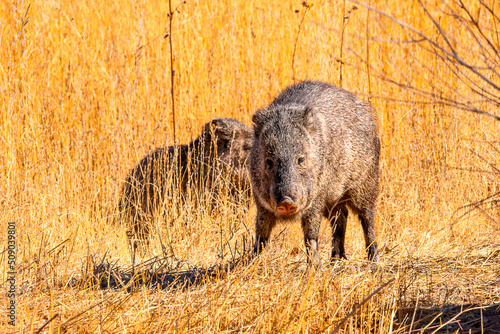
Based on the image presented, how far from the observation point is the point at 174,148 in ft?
17.2

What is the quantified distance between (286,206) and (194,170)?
7.36 feet

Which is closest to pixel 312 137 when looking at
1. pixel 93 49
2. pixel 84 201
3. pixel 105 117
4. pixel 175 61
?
pixel 84 201

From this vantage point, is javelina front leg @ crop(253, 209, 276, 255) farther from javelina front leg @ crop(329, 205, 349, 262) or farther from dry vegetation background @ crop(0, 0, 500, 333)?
javelina front leg @ crop(329, 205, 349, 262)

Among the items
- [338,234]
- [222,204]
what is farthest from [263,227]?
[222,204]

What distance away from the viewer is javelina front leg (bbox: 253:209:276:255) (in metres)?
3.68

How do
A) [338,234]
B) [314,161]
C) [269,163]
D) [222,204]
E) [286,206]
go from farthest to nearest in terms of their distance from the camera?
[222,204]
[338,234]
[314,161]
[269,163]
[286,206]

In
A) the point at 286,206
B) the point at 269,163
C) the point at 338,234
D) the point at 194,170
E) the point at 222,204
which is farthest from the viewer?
the point at 194,170

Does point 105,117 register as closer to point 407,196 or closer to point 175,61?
point 175,61

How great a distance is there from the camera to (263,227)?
3.70m

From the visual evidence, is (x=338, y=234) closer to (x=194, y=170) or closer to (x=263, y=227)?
(x=263, y=227)

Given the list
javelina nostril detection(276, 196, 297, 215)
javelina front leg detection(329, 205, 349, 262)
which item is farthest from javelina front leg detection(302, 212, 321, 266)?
javelina front leg detection(329, 205, 349, 262)

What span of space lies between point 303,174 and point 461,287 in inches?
45.0

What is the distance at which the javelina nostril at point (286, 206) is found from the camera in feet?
10.7

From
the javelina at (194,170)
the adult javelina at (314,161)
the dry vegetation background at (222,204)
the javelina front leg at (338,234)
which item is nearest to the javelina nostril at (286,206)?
the adult javelina at (314,161)
